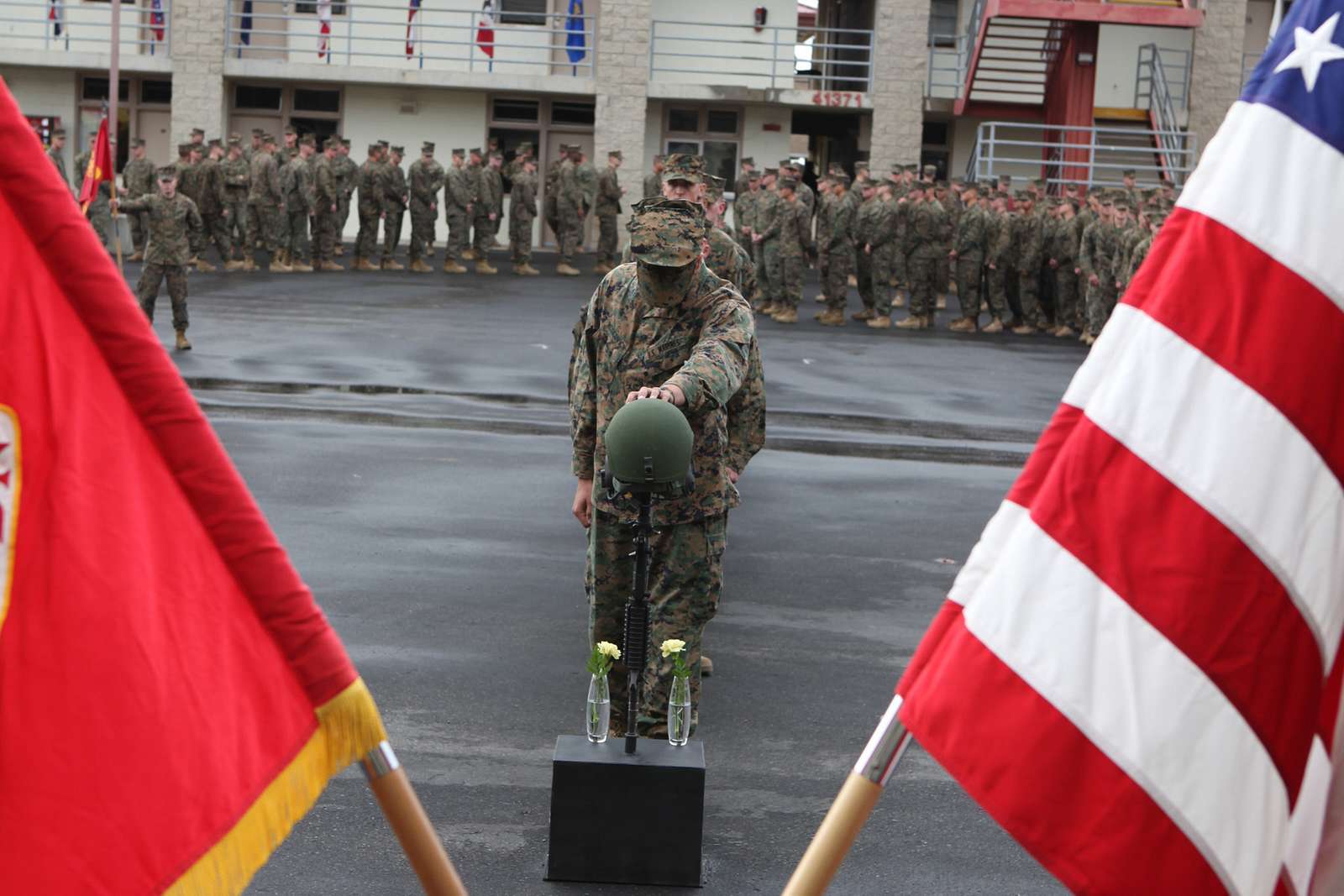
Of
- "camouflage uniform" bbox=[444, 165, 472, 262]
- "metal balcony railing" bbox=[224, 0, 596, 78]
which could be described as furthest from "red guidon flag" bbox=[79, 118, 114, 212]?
"metal balcony railing" bbox=[224, 0, 596, 78]

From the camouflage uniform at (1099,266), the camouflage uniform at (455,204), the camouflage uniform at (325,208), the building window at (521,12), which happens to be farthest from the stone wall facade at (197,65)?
the camouflage uniform at (1099,266)

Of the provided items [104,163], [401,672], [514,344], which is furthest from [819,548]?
[104,163]

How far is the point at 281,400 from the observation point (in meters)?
14.9

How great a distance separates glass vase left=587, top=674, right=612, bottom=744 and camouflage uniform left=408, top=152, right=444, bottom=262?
26011 mm

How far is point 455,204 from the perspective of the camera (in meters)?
30.9

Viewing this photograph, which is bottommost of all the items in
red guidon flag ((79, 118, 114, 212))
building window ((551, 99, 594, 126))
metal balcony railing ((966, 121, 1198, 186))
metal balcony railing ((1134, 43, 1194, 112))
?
red guidon flag ((79, 118, 114, 212))

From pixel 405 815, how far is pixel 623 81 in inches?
1346

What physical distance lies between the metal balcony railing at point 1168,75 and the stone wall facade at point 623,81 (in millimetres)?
10362

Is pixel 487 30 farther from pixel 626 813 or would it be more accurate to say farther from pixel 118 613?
pixel 118 613

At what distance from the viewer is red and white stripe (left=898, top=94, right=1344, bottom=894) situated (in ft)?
8.81

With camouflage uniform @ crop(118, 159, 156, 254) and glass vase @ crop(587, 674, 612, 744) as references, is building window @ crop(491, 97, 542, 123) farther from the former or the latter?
glass vase @ crop(587, 674, 612, 744)

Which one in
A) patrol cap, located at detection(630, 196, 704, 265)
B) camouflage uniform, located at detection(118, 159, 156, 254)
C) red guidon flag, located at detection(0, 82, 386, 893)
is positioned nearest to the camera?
red guidon flag, located at detection(0, 82, 386, 893)

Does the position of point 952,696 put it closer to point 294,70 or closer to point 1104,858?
point 1104,858

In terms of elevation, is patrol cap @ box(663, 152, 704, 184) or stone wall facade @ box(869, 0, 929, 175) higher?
stone wall facade @ box(869, 0, 929, 175)
